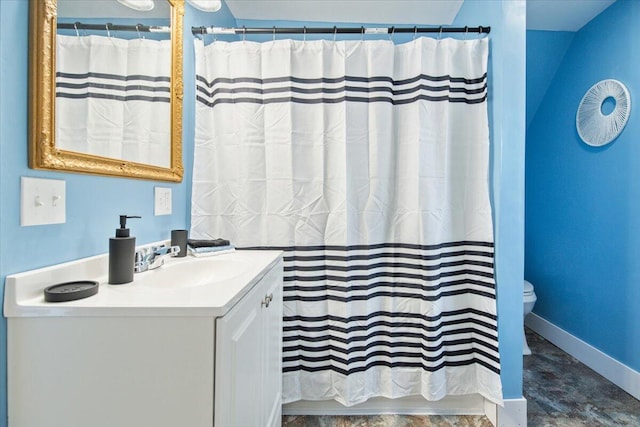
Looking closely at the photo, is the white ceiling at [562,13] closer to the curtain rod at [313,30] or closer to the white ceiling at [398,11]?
the white ceiling at [398,11]

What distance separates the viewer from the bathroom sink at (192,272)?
3.28ft

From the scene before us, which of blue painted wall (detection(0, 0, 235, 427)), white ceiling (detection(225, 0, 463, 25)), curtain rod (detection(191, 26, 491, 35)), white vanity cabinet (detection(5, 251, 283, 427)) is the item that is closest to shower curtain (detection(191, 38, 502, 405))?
curtain rod (detection(191, 26, 491, 35))

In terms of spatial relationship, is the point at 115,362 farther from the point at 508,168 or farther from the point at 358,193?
the point at 508,168

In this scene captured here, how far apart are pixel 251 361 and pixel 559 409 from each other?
178 cm

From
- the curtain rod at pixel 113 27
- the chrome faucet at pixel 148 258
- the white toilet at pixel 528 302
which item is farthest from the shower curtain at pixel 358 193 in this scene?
the white toilet at pixel 528 302

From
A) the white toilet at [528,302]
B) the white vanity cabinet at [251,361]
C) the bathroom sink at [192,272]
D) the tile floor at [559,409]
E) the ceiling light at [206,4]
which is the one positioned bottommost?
the tile floor at [559,409]

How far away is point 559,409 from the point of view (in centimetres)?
159

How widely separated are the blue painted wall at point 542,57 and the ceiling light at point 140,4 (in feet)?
7.95

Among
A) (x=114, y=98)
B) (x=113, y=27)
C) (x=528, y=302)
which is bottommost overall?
(x=528, y=302)

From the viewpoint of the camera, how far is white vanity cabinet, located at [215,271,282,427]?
2.19 feet

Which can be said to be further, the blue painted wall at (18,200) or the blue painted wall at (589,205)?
the blue painted wall at (589,205)

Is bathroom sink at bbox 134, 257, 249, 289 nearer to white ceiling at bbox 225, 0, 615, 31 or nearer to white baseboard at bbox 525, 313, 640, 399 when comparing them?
white ceiling at bbox 225, 0, 615, 31

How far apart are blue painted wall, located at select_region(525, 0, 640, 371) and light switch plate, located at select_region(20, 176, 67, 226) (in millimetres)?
2718

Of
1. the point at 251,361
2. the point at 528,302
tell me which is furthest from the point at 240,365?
the point at 528,302
